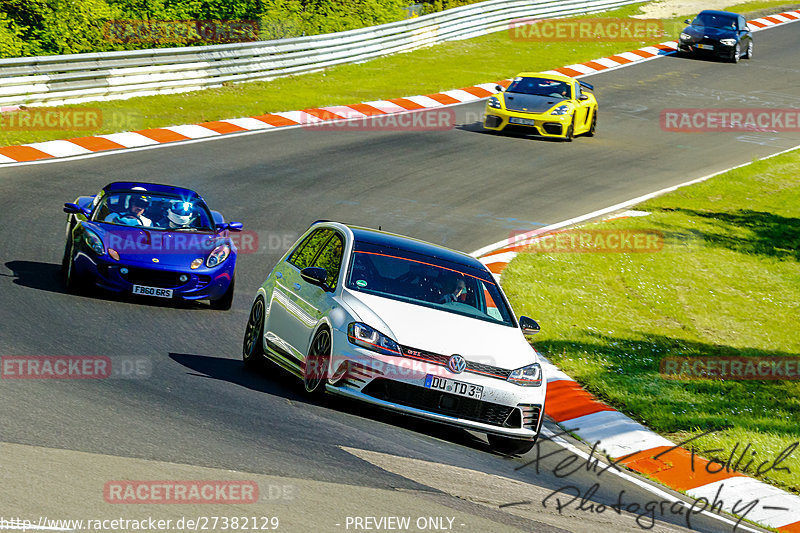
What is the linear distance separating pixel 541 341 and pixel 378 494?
21.3 feet

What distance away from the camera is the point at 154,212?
14086mm

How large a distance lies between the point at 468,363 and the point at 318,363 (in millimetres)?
1296

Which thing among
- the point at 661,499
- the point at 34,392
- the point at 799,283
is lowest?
the point at 799,283

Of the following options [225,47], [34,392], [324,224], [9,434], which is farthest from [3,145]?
[9,434]

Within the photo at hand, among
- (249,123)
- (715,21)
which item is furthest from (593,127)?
(715,21)

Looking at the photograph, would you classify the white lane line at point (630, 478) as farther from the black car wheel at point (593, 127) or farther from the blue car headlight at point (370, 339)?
the black car wheel at point (593, 127)

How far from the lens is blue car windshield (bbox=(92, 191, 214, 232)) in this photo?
13820mm

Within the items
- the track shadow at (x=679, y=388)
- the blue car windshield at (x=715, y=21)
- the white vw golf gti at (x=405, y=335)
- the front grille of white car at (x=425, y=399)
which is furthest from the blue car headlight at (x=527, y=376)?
the blue car windshield at (x=715, y=21)

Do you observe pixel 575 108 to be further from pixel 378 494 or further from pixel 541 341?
pixel 378 494

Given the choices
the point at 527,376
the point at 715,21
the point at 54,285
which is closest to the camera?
the point at 527,376

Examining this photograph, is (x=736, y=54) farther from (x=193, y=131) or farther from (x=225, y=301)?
(x=225, y=301)

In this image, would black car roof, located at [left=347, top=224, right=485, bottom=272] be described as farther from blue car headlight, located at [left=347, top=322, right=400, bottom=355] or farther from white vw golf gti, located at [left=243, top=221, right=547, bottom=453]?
blue car headlight, located at [left=347, top=322, right=400, bottom=355]

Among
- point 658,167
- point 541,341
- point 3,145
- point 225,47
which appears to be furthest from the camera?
point 225,47

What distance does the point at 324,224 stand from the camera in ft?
36.9
